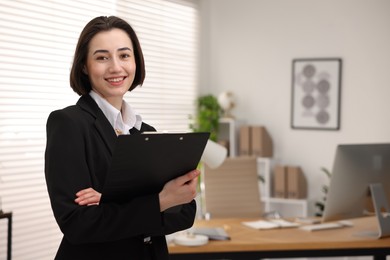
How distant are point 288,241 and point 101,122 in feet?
5.44

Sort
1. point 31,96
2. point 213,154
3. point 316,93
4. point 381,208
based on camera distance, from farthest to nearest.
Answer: point 316,93 < point 31,96 < point 381,208 < point 213,154

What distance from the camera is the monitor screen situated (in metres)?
2.77

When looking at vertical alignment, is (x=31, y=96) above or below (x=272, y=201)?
above

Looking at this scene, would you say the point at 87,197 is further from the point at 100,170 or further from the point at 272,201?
the point at 272,201

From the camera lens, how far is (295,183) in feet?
17.8

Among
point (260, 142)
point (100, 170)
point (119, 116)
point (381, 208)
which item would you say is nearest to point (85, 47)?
point (119, 116)

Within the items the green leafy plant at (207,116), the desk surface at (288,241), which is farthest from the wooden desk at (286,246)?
the green leafy plant at (207,116)

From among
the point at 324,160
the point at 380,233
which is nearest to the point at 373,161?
the point at 380,233

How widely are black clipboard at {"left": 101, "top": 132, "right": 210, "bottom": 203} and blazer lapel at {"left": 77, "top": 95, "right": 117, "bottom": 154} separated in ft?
0.51

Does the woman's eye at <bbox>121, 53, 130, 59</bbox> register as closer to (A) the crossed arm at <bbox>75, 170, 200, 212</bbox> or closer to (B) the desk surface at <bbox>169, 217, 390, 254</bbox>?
(A) the crossed arm at <bbox>75, 170, 200, 212</bbox>

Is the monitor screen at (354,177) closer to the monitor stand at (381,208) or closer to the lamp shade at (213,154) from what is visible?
the monitor stand at (381,208)

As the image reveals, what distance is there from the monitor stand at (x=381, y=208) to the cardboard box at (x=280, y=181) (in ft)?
8.13

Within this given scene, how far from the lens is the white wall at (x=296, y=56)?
5172 mm

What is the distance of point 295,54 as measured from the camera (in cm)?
560
